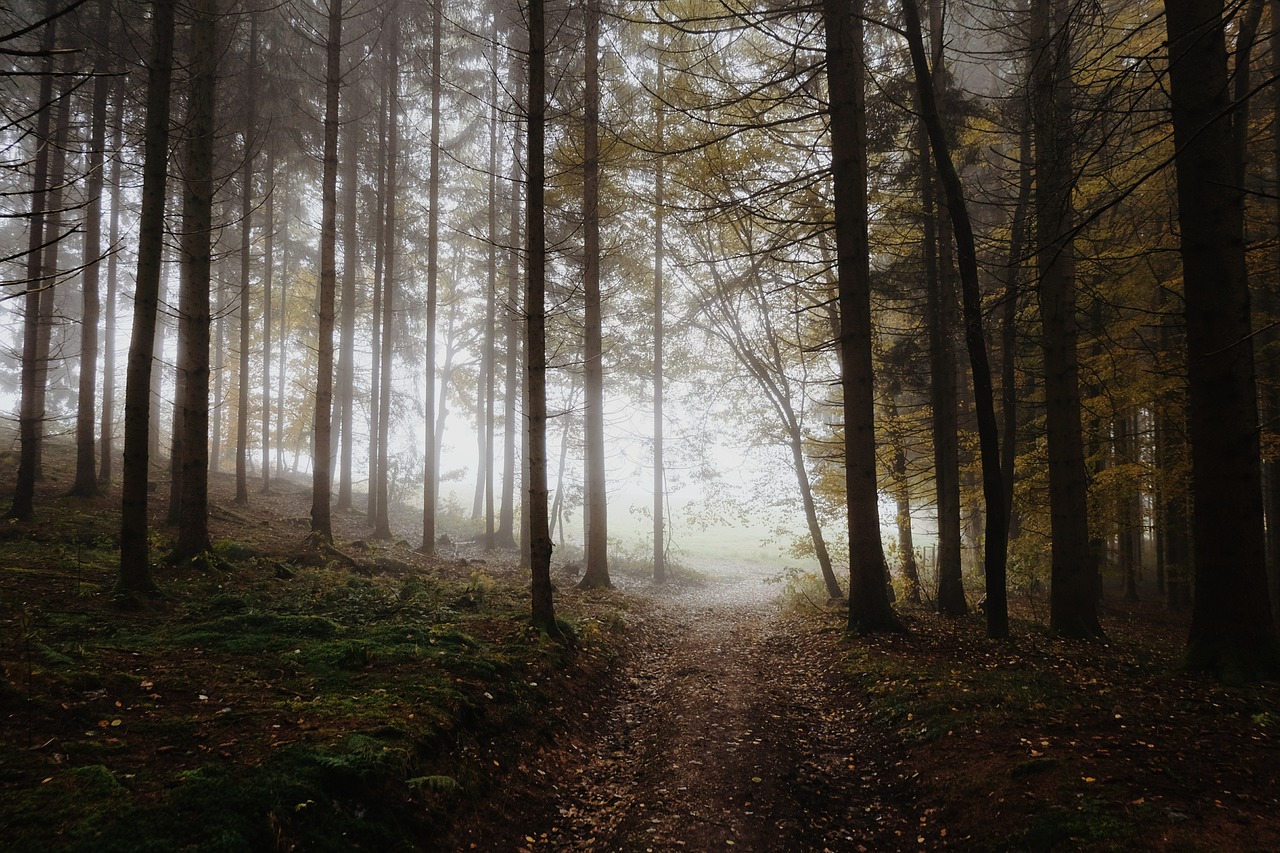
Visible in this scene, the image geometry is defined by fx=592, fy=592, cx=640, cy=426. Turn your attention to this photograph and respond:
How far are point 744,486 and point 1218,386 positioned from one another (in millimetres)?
15891

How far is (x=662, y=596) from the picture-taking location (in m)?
17.6

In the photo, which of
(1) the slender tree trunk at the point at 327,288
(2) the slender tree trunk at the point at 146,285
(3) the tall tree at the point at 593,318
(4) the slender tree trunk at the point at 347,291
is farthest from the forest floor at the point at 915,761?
(4) the slender tree trunk at the point at 347,291

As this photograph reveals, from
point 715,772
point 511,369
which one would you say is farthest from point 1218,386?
point 511,369

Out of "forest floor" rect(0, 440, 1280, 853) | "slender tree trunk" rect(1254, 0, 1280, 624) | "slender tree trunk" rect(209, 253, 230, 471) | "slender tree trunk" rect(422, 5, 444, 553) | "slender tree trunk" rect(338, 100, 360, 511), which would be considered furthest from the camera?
"slender tree trunk" rect(209, 253, 230, 471)

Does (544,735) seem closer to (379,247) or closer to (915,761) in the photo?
(915,761)

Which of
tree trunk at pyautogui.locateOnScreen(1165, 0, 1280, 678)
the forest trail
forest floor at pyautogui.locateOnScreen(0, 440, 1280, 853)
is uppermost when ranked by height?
tree trunk at pyautogui.locateOnScreen(1165, 0, 1280, 678)

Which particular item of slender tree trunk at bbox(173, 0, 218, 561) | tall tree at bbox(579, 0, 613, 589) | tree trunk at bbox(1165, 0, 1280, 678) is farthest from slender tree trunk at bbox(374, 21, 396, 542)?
tree trunk at bbox(1165, 0, 1280, 678)

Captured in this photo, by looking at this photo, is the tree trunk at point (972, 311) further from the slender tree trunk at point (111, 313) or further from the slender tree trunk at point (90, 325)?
the slender tree trunk at point (90, 325)

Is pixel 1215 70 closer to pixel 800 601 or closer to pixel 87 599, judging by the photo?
pixel 800 601

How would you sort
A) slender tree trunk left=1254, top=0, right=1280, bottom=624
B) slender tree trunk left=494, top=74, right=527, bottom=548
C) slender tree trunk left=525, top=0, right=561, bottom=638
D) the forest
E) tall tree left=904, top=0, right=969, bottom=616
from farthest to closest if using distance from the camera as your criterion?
1. slender tree trunk left=494, top=74, right=527, bottom=548
2. tall tree left=904, top=0, right=969, bottom=616
3. slender tree trunk left=1254, top=0, right=1280, bottom=624
4. slender tree trunk left=525, top=0, right=561, bottom=638
5. the forest

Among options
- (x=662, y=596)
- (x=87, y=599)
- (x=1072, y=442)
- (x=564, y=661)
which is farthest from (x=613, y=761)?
(x=662, y=596)

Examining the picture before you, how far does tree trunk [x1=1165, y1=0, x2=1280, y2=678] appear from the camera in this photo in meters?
5.64

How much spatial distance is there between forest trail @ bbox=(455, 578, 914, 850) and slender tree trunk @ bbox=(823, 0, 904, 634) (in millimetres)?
1395

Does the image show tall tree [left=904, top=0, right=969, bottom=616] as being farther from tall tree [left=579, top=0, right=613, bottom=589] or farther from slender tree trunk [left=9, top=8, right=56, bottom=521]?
slender tree trunk [left=9, top=8, right=56, bottom=521]
